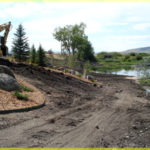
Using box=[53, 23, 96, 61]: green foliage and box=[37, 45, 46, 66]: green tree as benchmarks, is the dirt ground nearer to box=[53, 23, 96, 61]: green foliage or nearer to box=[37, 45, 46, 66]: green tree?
box=[37, 45, 46, 66]: green tree

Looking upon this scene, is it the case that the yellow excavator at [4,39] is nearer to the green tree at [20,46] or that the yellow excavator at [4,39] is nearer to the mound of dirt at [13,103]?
the green tree at [20,46]

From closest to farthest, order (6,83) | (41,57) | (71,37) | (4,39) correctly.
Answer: (6,83)
(4,39)
(41,57)
(71,37)

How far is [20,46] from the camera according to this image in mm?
27312

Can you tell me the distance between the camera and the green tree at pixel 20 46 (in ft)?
89.7

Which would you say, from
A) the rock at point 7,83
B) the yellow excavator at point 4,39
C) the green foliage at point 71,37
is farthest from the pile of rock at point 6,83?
A: the green foliage at point 71,37

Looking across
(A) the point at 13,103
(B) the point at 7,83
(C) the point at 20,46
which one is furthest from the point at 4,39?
(A) the point at 13,103

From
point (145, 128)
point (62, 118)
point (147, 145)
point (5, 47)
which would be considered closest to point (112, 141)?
point (147, 145)

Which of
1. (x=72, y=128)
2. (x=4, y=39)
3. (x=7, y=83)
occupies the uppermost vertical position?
(x=4, y=39)

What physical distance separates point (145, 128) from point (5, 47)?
17.2 metres

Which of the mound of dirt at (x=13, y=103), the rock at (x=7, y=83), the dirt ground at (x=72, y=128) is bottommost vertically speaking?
the dirt ground at (x=72, y=128)

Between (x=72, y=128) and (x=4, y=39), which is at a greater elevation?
(x=4, y=39)

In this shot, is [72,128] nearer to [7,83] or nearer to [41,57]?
[7,83]

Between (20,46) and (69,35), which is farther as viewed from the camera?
(69,35)

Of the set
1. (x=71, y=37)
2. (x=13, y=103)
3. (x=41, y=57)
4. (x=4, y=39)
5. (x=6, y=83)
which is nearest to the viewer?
(x=13, y=103)
